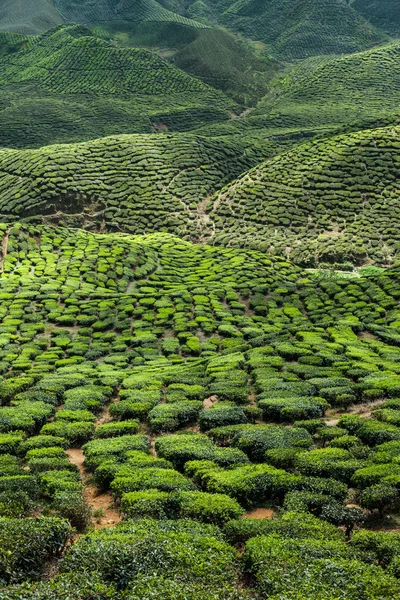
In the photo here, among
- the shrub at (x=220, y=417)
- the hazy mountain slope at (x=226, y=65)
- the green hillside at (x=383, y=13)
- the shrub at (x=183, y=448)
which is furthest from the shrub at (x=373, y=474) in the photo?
the green hillside at (x=383, y=13)

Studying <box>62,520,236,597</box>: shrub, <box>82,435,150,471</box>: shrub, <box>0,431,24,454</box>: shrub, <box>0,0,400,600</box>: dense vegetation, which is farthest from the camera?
<box>0,431,24,454</box>: shrub

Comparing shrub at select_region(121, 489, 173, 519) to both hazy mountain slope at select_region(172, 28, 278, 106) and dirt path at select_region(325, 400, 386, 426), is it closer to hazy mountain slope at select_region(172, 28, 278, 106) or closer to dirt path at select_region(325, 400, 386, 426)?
dirt path at select_region(325, 400, 386, 426)

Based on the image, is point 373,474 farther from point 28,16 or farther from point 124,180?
point 28,16

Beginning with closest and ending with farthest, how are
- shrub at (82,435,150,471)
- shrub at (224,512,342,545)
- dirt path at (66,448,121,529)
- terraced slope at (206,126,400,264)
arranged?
shrub at (224,512,342,545) → dirt path at (66,448,121,529) → shrub at (82,435,150,471) → terraced slope at (206,126,400,264)

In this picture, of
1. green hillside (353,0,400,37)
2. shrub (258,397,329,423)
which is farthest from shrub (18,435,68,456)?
green hillside (353,0,400,37)

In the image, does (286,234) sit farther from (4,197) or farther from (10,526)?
(10,526)

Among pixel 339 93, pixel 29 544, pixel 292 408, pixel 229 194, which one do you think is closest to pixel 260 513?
pixel 292 408
